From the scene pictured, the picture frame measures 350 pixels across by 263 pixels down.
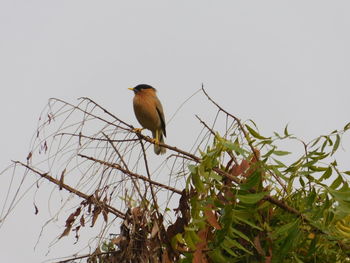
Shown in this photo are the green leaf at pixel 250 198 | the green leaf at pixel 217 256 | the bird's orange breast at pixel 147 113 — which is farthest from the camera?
the bird's orange breast at pixel 147 113

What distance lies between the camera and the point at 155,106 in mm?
7738

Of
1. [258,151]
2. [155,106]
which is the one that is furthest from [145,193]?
[155,106]

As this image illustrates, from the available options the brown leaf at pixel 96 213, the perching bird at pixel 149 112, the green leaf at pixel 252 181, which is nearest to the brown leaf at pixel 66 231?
the brown leaf at pixel 96 213

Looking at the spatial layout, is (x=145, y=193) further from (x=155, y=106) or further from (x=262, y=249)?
(x=155, y=106)

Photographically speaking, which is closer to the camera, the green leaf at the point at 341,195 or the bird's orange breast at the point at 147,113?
the green leaf at the point at 341,195

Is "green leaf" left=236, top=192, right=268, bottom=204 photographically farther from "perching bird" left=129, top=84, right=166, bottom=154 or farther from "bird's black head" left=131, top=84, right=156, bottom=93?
"bird's black head" left=131, top=84, right=156, bottom=93

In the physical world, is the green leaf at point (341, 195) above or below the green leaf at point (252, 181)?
below

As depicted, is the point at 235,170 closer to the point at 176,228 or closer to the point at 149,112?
the point at 176,228

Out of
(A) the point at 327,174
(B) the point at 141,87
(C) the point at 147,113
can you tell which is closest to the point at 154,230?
(A) the point at 327,174

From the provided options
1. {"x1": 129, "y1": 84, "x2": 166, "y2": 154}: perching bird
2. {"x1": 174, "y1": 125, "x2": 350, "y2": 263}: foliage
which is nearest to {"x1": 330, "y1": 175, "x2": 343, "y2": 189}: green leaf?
{"x1": 174, "y1": 125, "x2": 350, "y2": 263}: foliage

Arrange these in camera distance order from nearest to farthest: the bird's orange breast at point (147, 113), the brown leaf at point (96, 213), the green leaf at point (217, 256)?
the green leaf at point (217, 256) → the brown leaf at point (96, 213) → the bird's orange breast at point (147, 113)

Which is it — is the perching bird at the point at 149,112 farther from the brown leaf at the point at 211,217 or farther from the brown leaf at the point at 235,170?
the brown leaf at the point at 211,217

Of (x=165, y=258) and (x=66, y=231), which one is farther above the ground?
(x=66, y=231)

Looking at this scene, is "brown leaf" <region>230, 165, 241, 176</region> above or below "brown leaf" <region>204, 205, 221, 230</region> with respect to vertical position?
above
